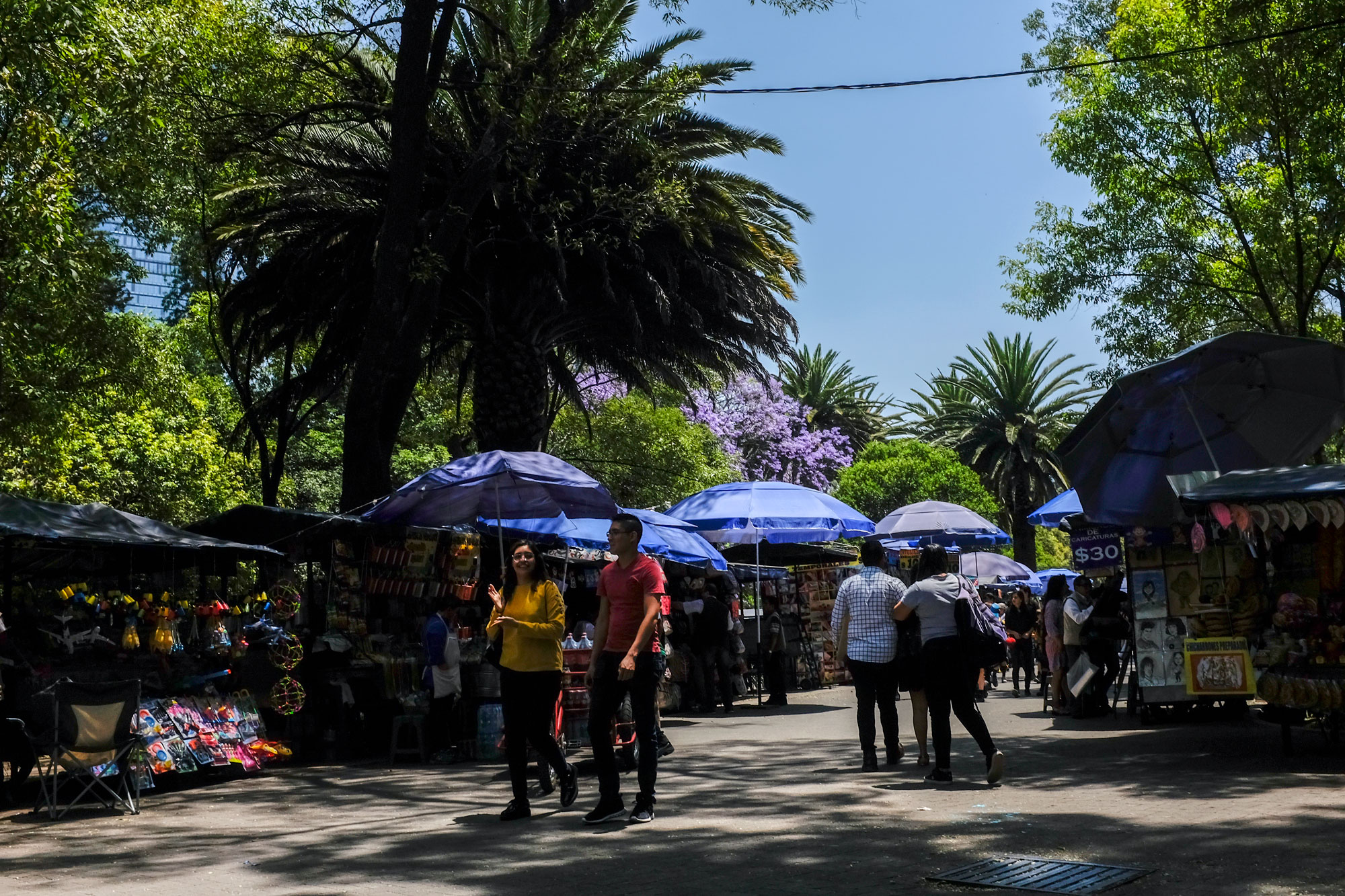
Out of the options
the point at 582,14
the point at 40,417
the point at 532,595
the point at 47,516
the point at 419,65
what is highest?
the point at 582,14

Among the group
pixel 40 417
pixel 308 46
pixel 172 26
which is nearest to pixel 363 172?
pixel 308 46

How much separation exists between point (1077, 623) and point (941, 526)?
6.47m

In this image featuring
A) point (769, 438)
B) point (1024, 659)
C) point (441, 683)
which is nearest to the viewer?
point (441, 683)

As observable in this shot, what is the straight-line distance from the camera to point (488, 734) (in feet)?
40.7

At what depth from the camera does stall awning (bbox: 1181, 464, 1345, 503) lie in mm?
→ 9750

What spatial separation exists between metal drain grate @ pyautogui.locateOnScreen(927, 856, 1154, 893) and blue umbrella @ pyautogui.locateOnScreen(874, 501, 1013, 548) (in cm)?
1517

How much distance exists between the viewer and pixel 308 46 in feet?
58.5

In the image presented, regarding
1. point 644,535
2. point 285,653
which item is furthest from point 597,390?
point 285,653

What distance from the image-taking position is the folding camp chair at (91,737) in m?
9.25

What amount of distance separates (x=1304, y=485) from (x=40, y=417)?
14791mm

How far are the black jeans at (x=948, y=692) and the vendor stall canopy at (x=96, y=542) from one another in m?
6.39

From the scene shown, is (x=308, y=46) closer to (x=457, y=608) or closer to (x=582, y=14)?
(x=582, y=14)

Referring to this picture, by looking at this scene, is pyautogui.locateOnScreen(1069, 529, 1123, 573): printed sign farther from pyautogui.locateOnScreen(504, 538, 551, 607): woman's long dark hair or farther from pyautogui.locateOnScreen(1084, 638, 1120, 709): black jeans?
pyautogui.locateOnScreen(504, 538, 551, 607): woman's long dark hair

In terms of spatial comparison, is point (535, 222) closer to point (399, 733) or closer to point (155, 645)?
point (399, 733)
